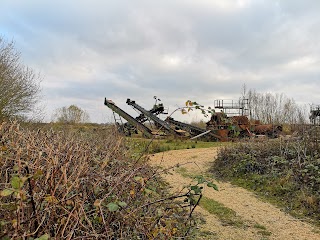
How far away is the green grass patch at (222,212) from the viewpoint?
5.27 meters

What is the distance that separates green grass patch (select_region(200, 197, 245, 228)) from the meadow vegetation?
121 centimetres

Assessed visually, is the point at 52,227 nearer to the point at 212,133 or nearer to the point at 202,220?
the point at 202,220

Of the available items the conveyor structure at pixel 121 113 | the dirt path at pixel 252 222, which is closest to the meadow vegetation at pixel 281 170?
the dirt path at pixel 252 222

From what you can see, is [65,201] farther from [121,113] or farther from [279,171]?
[121,113]

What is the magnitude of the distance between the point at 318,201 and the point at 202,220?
2451mm

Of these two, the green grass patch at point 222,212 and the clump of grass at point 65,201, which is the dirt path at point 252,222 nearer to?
the green grass patch at point 222,212

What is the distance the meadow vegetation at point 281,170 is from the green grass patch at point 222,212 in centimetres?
121

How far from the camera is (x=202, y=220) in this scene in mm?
5238

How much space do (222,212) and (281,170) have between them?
3.01 meters

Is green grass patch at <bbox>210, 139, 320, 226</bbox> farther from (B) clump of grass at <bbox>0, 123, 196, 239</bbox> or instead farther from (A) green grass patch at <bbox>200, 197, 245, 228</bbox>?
(B) clump of grass at <bbox>0, 123, 196, 239</bbox>

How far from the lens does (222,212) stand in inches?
228

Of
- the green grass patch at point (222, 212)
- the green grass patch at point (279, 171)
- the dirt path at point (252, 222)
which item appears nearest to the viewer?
the dirt path at point (252, 222)

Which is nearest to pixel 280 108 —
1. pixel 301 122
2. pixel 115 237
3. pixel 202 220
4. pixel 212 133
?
pixel 212 133

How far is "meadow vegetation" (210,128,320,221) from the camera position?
6227 millimetres
